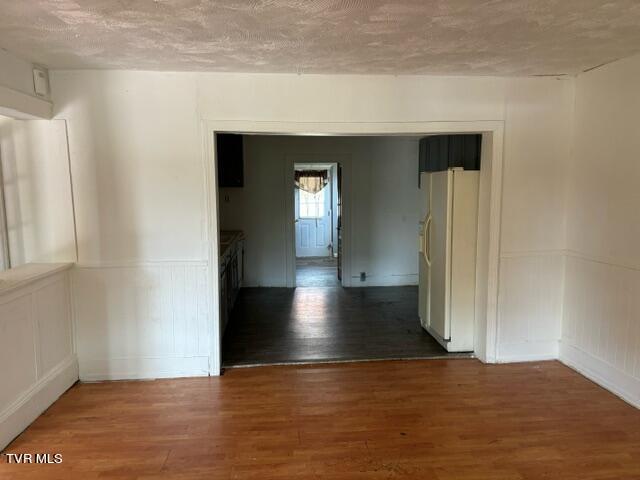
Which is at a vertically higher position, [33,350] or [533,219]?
[533,219]

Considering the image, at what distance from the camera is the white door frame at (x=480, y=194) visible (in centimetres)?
335

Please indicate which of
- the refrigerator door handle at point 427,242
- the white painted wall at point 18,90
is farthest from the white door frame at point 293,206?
the white painted wall at point 18,90

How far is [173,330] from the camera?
11.4 feet

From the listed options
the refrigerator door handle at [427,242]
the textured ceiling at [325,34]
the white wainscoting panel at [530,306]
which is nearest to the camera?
the textured ceiling at [325,34]

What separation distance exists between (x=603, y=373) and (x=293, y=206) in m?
4.52

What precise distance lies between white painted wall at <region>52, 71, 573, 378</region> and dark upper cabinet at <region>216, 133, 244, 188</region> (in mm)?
3036

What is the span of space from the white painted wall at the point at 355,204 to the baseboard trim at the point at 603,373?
3.32 metres

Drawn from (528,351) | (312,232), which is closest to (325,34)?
(528,351)

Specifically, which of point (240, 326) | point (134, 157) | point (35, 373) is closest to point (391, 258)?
point (240, 326)

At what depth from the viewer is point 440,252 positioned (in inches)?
159

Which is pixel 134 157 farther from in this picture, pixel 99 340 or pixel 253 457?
pixel 253 457

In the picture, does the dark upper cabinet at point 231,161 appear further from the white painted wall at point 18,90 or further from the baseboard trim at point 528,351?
the baseboard trim at point 528,351

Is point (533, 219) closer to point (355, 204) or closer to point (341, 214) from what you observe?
point (355, 204)

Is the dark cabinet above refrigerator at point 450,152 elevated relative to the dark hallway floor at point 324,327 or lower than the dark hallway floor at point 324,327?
elevated
